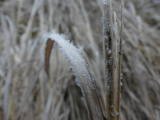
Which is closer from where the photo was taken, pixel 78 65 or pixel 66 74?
pixel 78 65

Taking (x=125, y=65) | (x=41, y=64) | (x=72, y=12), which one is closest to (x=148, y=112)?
(x=125, y=65)

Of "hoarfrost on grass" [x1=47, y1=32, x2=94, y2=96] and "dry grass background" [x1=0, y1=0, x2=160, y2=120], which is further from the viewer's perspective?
"dry grass background" [x1=0, y1=0, x2=160, y2=120]

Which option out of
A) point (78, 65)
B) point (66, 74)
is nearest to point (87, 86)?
point (78, 65)

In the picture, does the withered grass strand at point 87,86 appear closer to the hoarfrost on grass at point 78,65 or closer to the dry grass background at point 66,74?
the hoarfrost on grass at point 78,65

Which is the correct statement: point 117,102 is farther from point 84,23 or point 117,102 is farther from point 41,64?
point 84,23

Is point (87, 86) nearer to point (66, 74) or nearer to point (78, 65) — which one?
point (78, 65)

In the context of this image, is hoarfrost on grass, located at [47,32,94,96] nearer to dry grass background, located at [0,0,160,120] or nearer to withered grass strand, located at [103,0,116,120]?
withered grass strand, located at [103,0,116,120]

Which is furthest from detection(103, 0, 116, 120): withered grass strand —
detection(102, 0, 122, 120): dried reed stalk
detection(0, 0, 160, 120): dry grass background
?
detection(0, 0, 160, 120): dry grass background

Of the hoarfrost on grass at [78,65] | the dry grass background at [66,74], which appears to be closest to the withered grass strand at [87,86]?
the hoarfrost on grass at [78,65]

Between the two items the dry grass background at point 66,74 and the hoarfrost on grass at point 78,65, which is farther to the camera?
the dry grass background at point 66,74

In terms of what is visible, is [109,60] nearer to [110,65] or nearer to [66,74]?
[110,65]

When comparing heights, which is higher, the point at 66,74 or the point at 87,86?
the point at 66,74
